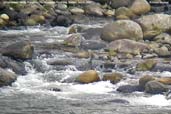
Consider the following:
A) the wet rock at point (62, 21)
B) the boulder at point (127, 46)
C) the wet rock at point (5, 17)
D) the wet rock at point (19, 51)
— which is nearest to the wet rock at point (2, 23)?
the wet rock at point (5, 17)

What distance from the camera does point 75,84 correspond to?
672 inches

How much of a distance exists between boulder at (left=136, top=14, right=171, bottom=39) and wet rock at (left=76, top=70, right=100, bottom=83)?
23.8 feet

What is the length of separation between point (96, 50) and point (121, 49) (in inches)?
43.0

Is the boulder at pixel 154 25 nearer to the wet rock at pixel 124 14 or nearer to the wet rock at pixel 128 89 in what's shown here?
the wet rock at pixel 124 14

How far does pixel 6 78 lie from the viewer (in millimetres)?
16859

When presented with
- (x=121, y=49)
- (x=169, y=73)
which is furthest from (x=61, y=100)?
(x=121, y=49)

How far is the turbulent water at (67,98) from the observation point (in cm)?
1446

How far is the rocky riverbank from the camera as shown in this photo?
57.5ft

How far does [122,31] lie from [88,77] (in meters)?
6.34

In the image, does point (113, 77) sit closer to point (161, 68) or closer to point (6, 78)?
point (161, 68)

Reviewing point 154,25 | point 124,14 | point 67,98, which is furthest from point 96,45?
point 124,14

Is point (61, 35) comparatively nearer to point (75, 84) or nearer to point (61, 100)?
point (75, 84)

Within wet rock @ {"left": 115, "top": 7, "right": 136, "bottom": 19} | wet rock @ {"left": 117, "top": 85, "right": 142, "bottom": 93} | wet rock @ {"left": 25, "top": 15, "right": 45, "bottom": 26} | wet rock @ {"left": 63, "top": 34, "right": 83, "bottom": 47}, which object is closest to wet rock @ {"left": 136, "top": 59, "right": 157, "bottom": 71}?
wet rock @ {"left": 117, "top": 85, "right": 142, "bottom": 93}

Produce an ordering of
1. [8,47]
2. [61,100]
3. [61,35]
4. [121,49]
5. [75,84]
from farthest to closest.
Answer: [61,35] < [121,49] < [8,47] < [75,84] < [61,100]
